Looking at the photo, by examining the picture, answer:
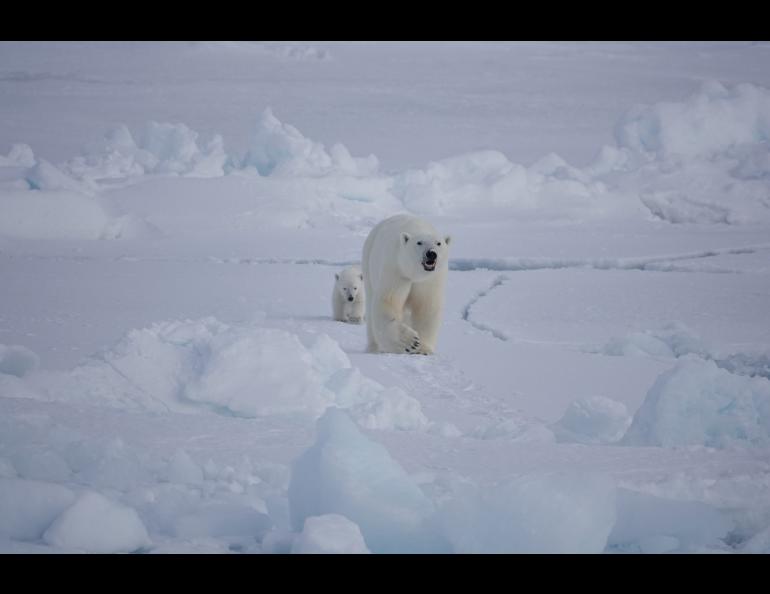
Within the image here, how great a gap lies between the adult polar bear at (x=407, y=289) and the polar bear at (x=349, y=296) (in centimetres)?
88

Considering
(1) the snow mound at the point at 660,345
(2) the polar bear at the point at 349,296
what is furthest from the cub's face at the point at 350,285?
(1) the snow mound at the point at 660,345

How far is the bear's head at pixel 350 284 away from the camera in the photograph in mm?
6129

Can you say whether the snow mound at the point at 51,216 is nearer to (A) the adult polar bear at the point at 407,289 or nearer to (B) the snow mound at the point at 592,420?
(A) the adult polar bear at the point at 407,289

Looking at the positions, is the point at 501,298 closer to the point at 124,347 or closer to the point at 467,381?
the point at 467,381

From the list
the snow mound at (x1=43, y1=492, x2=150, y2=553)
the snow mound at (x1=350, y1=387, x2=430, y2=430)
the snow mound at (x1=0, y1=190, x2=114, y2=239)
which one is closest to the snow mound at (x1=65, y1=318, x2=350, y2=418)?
the snow mound at (x1=350, y1=387, x2=430, y2=430)

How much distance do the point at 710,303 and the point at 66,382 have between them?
458 centimetres

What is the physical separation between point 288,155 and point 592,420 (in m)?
10.6

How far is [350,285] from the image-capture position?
20.1 feet

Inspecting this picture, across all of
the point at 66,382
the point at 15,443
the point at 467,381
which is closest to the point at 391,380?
the point at 467,381

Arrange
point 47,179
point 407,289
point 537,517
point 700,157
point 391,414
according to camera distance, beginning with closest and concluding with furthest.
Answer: point 537,517, point 391,414, point 407,289, point 47,179, point 700,157

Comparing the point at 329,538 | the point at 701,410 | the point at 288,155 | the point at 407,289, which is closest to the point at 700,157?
the point at 288,155

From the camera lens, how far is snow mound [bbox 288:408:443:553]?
228 centimetres

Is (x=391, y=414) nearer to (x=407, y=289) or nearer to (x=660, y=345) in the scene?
(x=407, y=289)

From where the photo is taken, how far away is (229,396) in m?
3.64
